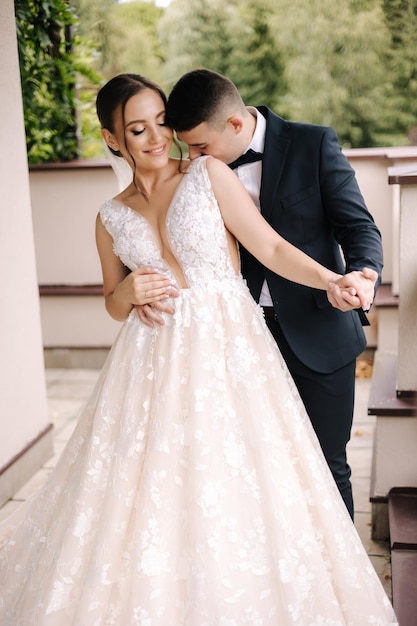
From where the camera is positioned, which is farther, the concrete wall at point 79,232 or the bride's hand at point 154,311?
the concrete wall at point 79,232

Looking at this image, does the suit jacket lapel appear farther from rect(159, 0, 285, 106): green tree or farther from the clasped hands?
rect(159, 0, 285, 106): green tree

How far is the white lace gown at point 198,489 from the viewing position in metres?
1.90

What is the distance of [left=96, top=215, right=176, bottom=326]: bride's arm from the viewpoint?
6.74 ft

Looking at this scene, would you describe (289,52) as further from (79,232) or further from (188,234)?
(188,234)

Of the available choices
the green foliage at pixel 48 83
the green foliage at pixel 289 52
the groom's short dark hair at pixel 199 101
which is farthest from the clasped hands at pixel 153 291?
the green foliage at pixel 289 52

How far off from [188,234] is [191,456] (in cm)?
61

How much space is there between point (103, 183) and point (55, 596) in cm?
362

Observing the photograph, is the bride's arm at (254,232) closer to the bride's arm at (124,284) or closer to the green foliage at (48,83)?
the bride's arm at (124,284)

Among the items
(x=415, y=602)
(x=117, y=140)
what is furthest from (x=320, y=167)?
(x=415, y=602)

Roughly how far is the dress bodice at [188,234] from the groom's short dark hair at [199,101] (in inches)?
4.8

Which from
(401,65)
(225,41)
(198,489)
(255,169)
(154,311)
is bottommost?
(198,489)

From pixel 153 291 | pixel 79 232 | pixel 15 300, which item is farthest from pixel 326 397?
pixel 79 232

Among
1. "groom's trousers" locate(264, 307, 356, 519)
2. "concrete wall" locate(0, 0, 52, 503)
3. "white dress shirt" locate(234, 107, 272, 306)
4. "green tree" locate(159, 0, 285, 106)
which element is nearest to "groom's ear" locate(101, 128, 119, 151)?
"white dress shirt" locate(234, 107, 272, 306)

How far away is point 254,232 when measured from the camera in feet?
6.70
